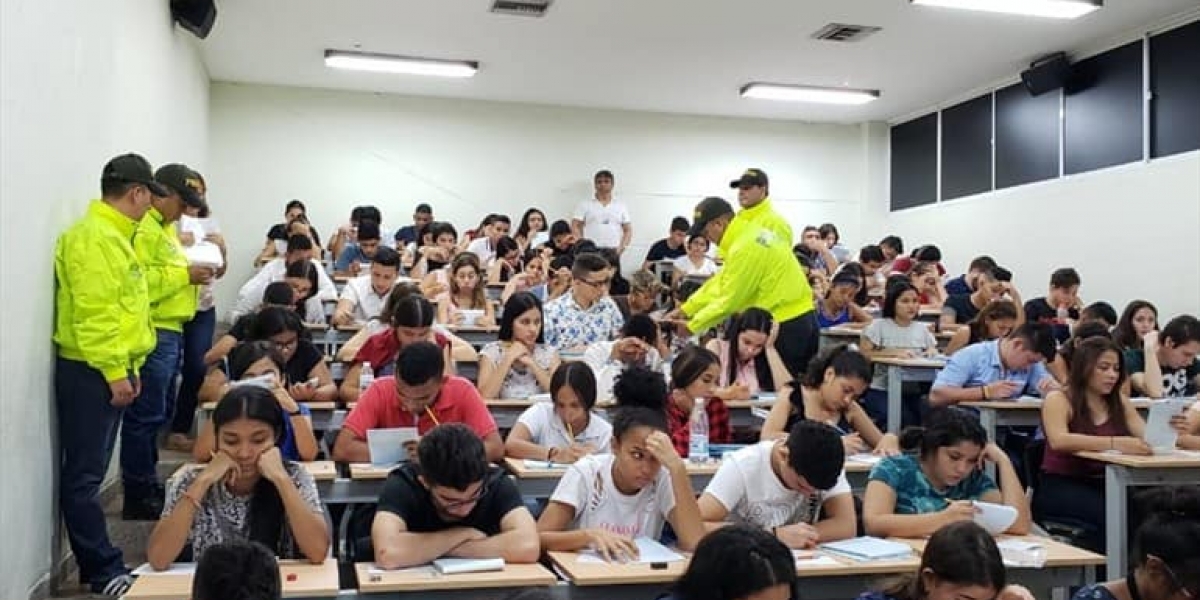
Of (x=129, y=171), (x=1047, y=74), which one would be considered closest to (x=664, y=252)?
(x=1047, y=74)

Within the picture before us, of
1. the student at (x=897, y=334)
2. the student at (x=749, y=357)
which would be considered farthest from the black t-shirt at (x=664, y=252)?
the student at (x=749, y=357)

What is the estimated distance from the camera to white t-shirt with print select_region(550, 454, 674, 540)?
3.19 m

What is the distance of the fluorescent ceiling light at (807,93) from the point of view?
36.5ft

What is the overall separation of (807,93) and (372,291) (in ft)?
20.5

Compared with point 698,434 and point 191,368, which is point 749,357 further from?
point 191,368

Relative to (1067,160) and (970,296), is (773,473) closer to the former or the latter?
(970,296)

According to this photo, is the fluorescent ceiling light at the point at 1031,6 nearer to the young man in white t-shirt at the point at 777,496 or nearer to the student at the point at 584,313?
the student at the point at 584,313

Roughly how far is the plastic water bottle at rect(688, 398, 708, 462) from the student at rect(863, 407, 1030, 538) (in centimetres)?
78

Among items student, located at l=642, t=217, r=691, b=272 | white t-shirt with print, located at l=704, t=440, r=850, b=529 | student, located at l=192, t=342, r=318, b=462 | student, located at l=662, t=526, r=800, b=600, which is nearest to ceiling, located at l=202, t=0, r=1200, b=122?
student, located at l=642, t=217, r=691, b=272

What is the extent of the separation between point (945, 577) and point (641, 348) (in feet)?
9.69

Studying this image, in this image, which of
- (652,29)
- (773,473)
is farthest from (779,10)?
(773,473)

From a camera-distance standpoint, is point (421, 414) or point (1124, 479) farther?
point (1124, 479)

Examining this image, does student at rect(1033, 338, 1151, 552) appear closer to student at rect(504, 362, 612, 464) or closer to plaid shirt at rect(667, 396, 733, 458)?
plaid shirt at rect(667, 396, 733, 458)

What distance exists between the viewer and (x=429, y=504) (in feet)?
9.61
